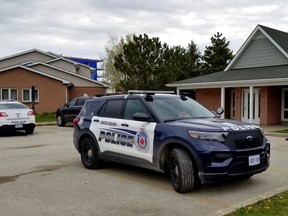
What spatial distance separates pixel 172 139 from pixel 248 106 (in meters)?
18.6

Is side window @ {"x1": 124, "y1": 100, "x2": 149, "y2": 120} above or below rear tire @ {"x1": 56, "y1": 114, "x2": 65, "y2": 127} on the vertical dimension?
above

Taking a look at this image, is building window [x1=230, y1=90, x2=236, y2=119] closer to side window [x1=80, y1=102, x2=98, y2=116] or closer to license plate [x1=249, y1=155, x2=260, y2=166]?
side window [x1=80, y1=102, x2=98, y2=116]

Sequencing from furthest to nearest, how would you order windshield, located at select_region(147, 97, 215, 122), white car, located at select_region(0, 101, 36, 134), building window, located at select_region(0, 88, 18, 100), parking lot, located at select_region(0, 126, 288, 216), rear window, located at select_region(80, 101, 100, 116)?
1. building window, located at select_region(0, 88, 18, 100)
2. white car, located at select_region(0, 101, 36, 134)
3. rear window, located at select_region(80, 101, 100, 116)
4. windshield, located at select_region(147, 97, 215, 122)
5. parking lot, located at select_region(0, 126, 288, 216)

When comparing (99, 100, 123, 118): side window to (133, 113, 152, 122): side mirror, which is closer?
(133, 113, 152, 122): side mirror

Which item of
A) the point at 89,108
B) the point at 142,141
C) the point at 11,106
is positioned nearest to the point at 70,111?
the point at 11,106

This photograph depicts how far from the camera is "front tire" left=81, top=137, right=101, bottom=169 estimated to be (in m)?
8.42

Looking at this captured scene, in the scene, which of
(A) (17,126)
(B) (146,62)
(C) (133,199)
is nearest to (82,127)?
(C) (133,199)

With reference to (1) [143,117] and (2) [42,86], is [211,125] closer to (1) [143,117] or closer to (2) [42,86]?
(1) [143,117]

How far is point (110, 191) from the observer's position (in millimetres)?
6539

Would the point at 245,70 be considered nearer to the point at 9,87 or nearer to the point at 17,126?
the point at 17,126

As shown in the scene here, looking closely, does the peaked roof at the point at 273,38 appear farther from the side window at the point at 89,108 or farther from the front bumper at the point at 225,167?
the front bumper at the point at 225,167

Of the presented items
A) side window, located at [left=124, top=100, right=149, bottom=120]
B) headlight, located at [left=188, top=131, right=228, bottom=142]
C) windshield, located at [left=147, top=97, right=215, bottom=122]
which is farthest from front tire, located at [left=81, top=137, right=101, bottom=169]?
headlight, located at [left=188, top=131, right=228, bottom=142]

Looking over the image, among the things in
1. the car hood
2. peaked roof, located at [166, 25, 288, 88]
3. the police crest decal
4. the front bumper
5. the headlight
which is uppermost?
peaked roof, located at [166, 25, 288, 88]

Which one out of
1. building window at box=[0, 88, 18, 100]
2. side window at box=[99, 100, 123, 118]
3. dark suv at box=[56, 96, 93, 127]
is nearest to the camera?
side window at box=[99, 100, 123, 118]
